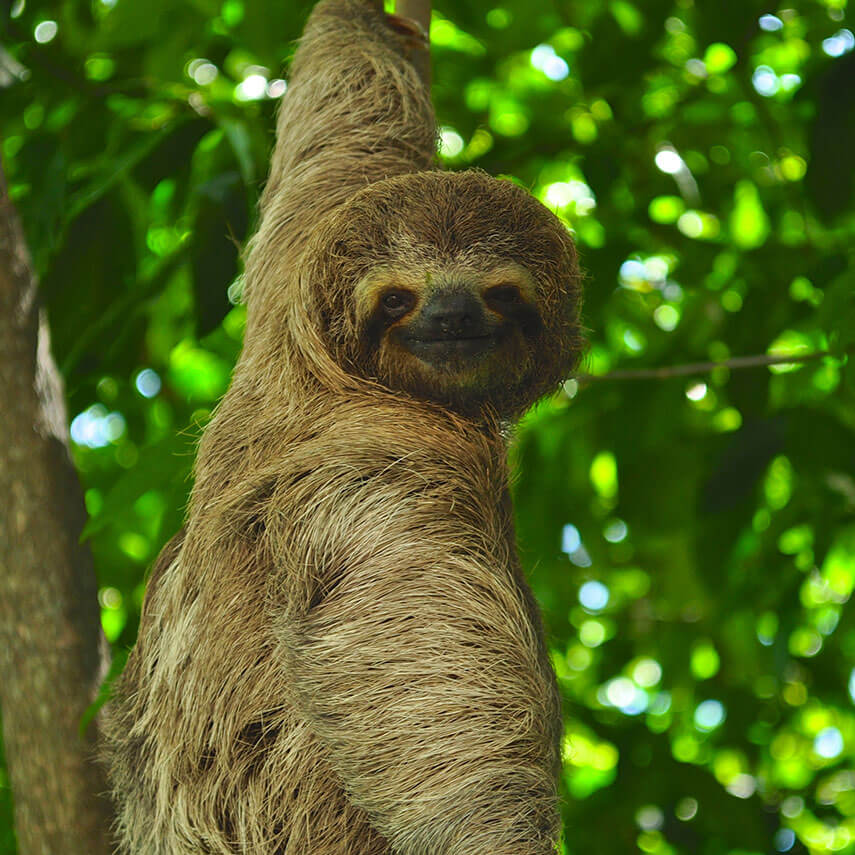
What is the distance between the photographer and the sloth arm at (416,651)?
9.84ft

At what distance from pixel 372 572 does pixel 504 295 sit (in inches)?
39.5

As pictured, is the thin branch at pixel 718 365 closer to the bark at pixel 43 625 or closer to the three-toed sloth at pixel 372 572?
the three-toed sloth at pixel 372 572

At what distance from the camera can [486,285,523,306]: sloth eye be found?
346cm

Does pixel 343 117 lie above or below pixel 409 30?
below

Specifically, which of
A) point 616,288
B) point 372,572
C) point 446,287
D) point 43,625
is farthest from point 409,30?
point 43,625

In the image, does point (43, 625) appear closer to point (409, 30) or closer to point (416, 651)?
point (416, 651)

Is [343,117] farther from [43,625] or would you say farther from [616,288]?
[43,625]

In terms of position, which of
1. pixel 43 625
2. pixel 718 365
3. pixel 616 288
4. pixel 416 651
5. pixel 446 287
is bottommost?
pixel 616 288

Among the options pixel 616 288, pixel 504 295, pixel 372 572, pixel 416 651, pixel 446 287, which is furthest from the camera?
pixel 616 288

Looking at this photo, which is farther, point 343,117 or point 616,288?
point 616,288

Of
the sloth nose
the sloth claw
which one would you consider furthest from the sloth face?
the sloth claw

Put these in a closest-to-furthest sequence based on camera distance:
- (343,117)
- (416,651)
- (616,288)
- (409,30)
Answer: (416,651) → (343,117) → (409,30) → (616,288)

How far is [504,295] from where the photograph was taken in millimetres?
3514

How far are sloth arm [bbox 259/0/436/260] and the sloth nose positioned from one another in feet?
4.43
